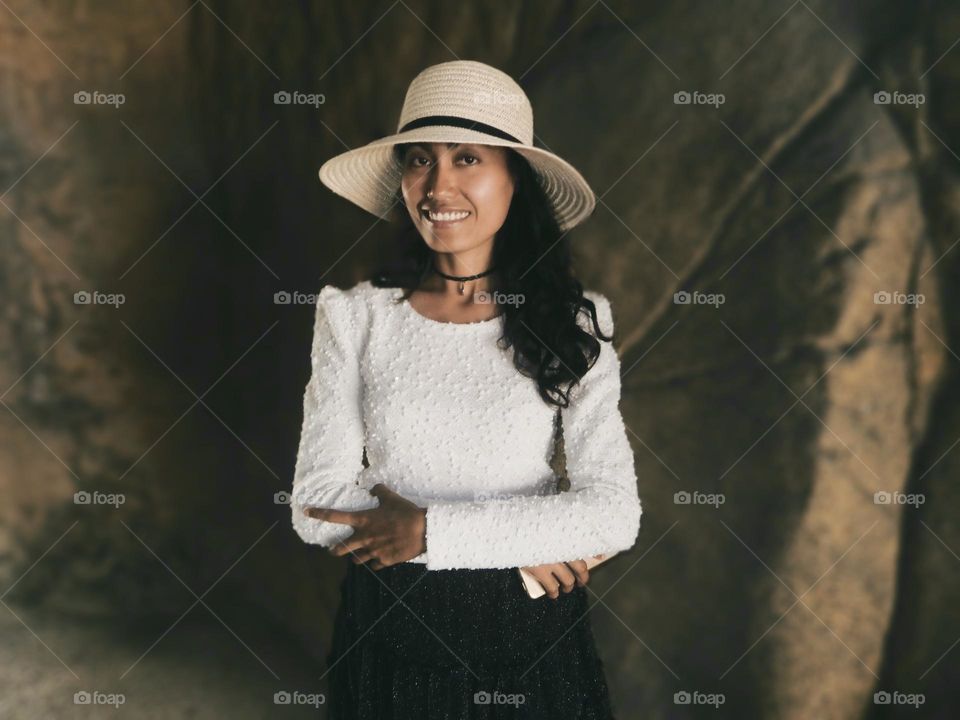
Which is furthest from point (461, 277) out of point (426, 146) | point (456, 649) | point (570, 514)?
point (456, 649)

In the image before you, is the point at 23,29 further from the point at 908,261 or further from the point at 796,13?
the point at 908,261

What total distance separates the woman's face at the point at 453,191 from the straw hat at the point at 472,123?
1.4 inches

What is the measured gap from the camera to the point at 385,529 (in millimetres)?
1266

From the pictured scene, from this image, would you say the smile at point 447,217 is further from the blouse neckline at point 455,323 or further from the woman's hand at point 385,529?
the woman's hand at point 385,529

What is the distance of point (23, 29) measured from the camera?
2.10m

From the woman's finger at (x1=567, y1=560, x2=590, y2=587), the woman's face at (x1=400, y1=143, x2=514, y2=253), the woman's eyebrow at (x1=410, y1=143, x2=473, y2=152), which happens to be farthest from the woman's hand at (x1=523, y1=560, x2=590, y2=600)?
the woman's eyebrow at (x1=410, y1=143, x2=473, y2=152)

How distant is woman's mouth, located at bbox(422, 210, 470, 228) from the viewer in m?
1.36

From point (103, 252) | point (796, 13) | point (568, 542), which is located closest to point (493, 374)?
point (568, 542)

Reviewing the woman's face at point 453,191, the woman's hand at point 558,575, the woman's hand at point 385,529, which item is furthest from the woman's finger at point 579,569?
the woman's face at point 453,191

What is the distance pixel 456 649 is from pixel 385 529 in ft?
0.64

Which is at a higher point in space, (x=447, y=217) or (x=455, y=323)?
(x=447, y=217)

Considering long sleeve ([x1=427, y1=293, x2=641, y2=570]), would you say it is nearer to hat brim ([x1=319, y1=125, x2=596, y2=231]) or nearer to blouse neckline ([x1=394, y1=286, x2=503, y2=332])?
blouse neckline ([x1=394, y1=286, x2=503, y2=332])

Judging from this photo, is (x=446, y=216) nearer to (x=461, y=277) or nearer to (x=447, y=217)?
(x=447, y=217)

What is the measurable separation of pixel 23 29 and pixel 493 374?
4.78ft
